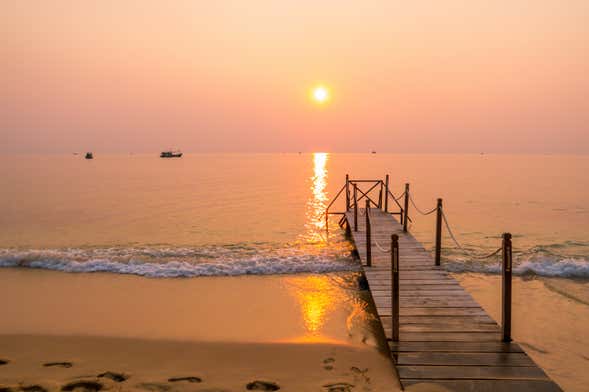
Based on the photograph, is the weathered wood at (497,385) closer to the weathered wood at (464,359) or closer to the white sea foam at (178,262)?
the weathered wood at (464,359)

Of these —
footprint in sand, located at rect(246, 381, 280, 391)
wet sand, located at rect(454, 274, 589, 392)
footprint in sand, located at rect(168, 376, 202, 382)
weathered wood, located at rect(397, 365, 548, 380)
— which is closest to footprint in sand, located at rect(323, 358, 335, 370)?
footprint in sand, located at rect(246, 381, 280, 391)

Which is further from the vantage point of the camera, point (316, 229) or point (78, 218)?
point (78, 218)

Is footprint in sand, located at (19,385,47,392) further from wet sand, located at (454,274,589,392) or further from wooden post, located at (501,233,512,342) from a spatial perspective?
wet sand, located at (454,274,589,392)

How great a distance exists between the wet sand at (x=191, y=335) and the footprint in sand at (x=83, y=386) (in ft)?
0.10

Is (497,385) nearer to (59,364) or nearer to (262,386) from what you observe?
(262,386)

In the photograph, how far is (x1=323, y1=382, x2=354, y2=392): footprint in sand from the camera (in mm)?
6087

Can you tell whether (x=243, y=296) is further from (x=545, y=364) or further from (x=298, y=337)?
(x=545, y=364)

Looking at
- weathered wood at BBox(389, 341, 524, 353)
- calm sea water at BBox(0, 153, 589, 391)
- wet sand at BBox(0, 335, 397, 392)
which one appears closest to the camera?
wet sand at BBox(0, 335, 397, 392)

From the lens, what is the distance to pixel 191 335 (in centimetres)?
851

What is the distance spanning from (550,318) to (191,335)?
26.4 feet

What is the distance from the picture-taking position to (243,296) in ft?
37.6

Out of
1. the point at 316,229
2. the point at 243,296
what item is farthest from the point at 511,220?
the point at 243,296

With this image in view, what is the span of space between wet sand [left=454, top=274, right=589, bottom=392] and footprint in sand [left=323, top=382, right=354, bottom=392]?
3.39 meters

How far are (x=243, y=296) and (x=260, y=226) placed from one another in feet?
41.5
